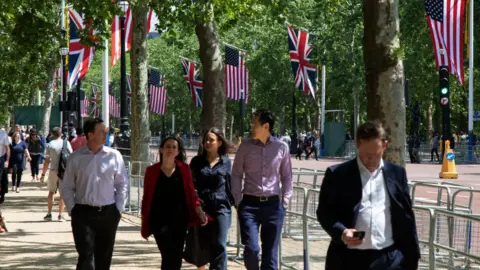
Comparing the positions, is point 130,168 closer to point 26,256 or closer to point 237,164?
point 26,256

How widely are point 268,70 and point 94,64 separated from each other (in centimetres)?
4511

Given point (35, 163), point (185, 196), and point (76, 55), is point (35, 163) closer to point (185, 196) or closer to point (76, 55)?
point (76, 55)

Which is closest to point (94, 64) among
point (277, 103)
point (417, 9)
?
point (277, 103)

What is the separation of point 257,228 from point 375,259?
12.5ft

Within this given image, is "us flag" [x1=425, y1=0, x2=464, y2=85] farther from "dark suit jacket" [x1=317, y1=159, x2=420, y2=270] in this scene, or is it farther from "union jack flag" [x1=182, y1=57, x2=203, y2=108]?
"dark suit jacket" [x1=317, y1=159, x2=420, y2=270]

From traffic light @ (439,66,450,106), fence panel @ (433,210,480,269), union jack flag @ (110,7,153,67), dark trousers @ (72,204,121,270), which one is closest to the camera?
fence panel @ (433,210,480,269)

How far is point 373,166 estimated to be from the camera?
18.6 feet

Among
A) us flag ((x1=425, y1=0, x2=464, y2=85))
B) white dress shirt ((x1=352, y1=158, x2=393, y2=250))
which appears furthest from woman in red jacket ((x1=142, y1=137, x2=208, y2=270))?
us flag ((x1=425, y1=0, x2=464, y2=85))

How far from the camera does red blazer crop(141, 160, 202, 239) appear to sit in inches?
353

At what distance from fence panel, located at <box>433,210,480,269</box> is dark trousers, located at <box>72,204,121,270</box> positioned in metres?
2.87

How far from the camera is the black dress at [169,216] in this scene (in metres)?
8.99

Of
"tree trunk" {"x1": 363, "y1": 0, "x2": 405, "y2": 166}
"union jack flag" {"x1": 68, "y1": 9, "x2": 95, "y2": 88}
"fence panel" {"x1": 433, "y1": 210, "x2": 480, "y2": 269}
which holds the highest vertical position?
"union jack flag" {"x1": 68, "y1": 9, "x2": 95, "y2": 88}

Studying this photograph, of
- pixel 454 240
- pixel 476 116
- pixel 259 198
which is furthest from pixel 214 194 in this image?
pixel 476 116

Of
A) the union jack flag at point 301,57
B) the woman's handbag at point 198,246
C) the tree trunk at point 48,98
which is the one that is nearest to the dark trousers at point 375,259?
the woman's handbag at point 198,246
